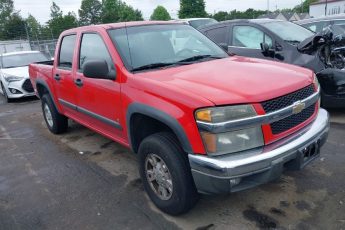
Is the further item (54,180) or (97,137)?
(97,137)

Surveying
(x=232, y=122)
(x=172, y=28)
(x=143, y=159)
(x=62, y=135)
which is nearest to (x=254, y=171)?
(x=232, y=122)

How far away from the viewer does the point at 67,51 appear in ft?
16.8

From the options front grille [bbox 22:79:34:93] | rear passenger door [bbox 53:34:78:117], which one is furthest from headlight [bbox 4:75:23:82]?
rear passenger door [bbox 53:34:78:117]

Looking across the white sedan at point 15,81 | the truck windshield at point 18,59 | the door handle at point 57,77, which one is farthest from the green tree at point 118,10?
the door handle at point 57,77

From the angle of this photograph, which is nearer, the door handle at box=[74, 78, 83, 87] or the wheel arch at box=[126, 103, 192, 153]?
the wheel arch at box=[126, 103, 192, 153]

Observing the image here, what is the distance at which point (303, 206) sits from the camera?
327 cm

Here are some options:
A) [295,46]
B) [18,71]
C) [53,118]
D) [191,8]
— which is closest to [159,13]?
[191,8]

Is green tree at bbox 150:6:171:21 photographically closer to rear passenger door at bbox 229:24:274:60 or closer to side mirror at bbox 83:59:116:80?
rear passenger door at bbox 229:24:274:60

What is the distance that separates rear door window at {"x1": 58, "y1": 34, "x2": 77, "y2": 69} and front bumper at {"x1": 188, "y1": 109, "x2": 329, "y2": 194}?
112 inches

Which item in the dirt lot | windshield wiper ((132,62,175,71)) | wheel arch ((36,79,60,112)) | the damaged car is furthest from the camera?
wheel arch ((36,79,60,112))

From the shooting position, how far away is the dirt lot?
3.18 metres

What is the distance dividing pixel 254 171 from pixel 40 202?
2.39 meters

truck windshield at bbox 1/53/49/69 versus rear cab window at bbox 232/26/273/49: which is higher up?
rear cab window at bbox 232/26/273/49

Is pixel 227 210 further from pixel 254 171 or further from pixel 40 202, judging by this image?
pixel 40 202
